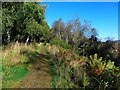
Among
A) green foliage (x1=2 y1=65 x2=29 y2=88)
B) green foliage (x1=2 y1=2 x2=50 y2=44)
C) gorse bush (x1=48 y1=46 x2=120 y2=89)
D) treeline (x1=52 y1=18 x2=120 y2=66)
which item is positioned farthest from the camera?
A: treeline (x1=52 y1=18 x2=120 y2=66)

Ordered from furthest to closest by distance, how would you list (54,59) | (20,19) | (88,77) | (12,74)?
(20,19) → (54,59) → (12,74) → (88,77)

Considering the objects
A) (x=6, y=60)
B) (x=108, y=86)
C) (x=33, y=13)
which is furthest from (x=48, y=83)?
(x=33, y=13)

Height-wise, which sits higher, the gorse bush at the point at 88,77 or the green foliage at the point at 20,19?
the green foliage at the point at 20,19

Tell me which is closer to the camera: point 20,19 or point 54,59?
point 54,59

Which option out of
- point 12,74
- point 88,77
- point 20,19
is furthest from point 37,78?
point 20,19

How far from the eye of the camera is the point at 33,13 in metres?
21.8

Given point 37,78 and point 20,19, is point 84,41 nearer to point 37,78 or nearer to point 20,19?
point 20,19

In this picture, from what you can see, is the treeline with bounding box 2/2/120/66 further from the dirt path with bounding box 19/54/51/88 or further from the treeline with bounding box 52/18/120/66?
the dirt path with bounding box 19/54/51/88

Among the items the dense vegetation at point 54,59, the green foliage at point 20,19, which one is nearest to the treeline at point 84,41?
the dense vegetation at point 54,59

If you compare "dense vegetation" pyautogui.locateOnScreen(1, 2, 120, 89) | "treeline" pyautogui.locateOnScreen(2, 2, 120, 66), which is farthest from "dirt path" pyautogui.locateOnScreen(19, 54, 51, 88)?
"treeline" pyautogui.locateOnScreen(2, 2, 120, 66)

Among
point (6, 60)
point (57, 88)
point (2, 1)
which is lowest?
point (57, 88)

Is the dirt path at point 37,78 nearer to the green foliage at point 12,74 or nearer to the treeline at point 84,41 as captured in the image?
the green foliage at point 12,74

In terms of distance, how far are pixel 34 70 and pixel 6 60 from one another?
1969 mm

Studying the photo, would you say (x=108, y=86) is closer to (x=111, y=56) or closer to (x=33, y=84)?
(x=33, y=84)
